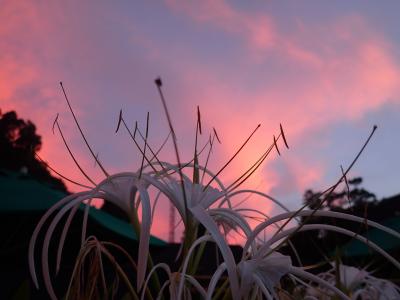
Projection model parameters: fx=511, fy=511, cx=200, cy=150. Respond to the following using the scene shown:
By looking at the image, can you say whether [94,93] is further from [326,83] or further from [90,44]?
[326,83]

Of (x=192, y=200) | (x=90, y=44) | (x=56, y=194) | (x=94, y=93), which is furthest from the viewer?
(x=56, y=194)

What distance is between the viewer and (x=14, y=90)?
360cm

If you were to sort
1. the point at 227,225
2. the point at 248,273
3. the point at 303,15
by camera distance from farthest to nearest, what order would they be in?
the point at 303,15 → the point at 227,225 → the point at 248,273

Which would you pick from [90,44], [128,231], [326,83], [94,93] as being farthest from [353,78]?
[128,231]

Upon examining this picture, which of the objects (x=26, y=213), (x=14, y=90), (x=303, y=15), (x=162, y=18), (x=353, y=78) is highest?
(x=303, y=15)

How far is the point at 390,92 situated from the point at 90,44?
2.40m

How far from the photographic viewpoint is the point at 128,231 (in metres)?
5.01

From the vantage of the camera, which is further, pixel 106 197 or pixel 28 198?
pixel 28 198

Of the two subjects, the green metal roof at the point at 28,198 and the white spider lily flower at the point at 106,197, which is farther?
the green metal roof at the point at 28,198

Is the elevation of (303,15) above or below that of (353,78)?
above

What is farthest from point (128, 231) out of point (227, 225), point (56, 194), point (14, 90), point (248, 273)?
point (248, 273)

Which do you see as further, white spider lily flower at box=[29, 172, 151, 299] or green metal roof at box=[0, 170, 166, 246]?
green metal roof at box=[0, 170, 166, 246]

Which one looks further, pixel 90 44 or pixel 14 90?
pixel 14 90

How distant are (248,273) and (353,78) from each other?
309 cm
